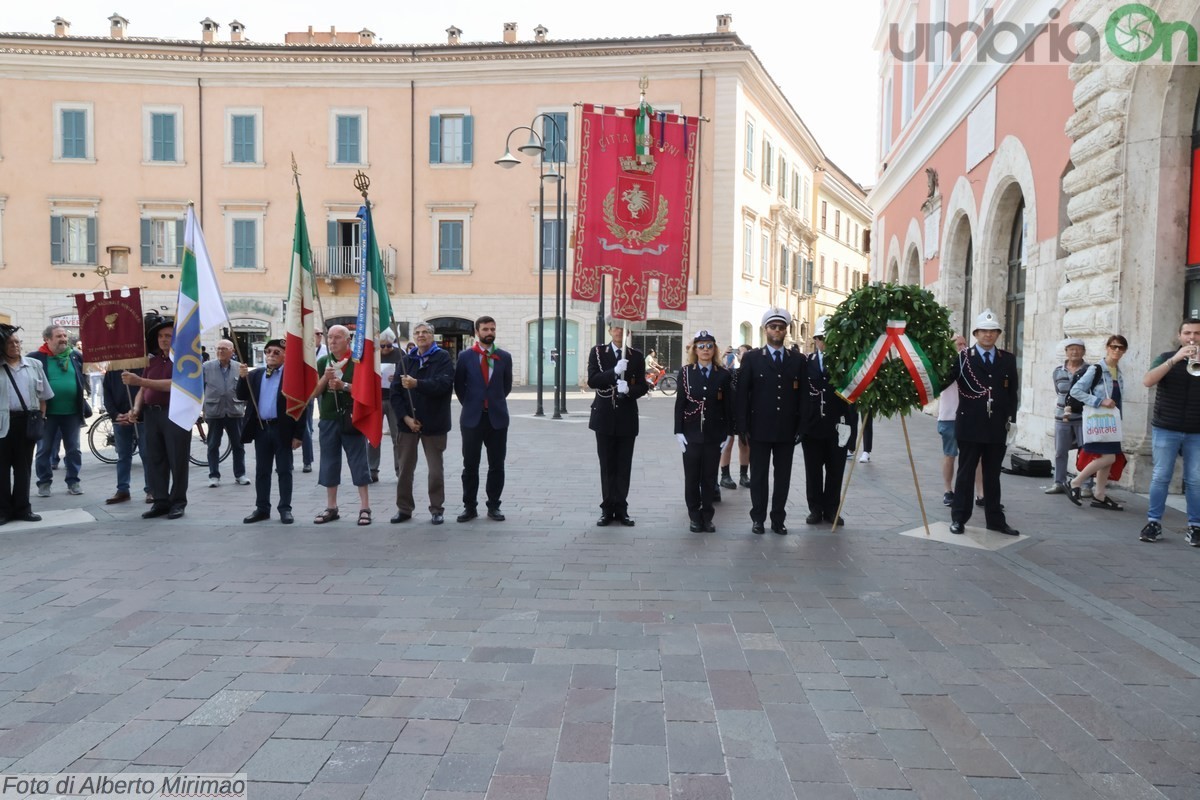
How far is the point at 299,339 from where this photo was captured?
25.6ft

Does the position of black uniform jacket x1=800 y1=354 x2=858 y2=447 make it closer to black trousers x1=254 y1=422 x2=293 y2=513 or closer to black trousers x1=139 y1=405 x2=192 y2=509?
black trousers x1=254 y1=422 x2=293 y2=513

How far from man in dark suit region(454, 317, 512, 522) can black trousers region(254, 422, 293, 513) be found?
1.61 m

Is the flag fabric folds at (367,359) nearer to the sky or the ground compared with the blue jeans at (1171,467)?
nearer to the sky

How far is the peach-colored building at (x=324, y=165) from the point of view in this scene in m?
30.7

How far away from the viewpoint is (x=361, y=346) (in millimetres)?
7793

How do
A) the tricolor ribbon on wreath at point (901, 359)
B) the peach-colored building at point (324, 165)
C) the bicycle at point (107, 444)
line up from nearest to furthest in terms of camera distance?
the tricolor ribbon on wreath at point (901, 359) → the bicycle at point (107, 444) → the peach-colored building at point (324, 165)

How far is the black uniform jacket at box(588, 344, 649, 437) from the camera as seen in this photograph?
7.82 meters

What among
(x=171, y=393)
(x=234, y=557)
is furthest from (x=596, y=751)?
(x=171, y=393)

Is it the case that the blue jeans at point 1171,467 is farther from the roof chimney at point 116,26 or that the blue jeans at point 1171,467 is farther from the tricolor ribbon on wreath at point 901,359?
the roof chimney at point 116,26

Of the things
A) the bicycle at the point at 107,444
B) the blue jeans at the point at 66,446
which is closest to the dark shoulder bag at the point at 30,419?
the blue jeans at the point at 66,446

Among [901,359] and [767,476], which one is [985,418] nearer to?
[901,359]

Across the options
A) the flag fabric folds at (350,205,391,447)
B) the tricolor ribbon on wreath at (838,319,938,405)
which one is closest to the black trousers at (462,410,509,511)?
the flag fabric folds at (350,205,391,447)

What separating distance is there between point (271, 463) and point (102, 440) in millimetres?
6514

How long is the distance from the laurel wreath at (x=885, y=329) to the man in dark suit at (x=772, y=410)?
0.48 metres
